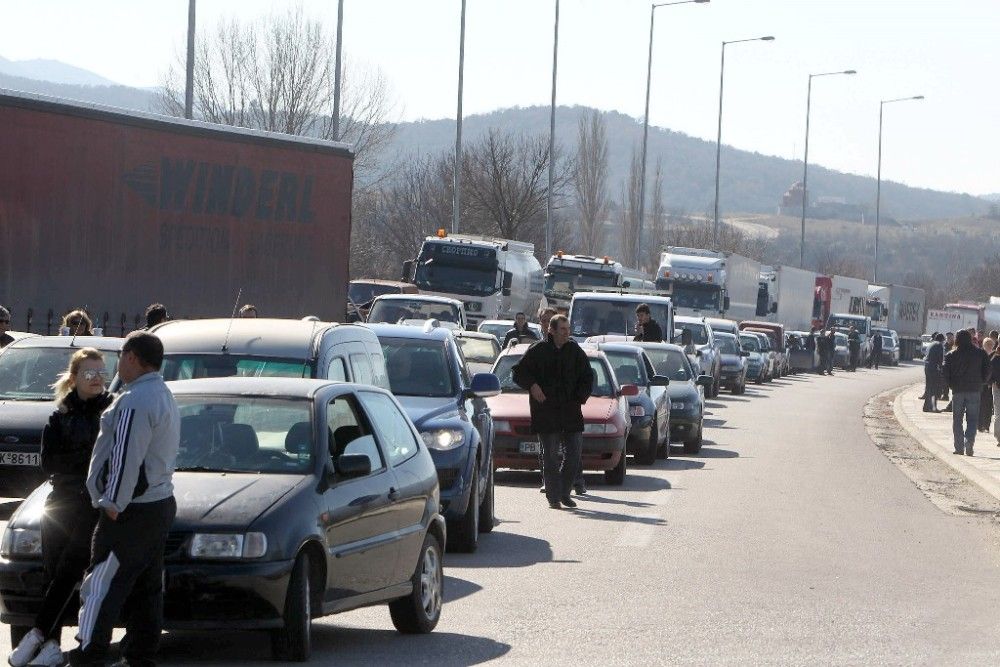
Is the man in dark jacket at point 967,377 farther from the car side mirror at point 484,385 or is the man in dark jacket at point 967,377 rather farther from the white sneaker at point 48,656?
the white sneaker at point 48,656

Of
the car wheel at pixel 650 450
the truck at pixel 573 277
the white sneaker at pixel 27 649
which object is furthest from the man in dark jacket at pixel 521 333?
the truck at pixel 573 277

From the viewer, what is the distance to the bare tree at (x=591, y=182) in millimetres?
91500

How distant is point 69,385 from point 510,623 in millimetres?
2863

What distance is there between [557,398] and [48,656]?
9533 millimetres

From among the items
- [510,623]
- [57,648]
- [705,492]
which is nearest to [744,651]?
[510,623]

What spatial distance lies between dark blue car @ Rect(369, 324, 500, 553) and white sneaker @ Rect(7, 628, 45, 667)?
5550 millimetres

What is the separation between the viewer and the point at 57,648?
762 centimetres

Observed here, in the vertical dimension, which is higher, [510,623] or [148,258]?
[148,258]

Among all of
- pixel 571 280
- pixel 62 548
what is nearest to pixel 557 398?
pixel 62 548

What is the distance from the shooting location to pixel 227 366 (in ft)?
37.8

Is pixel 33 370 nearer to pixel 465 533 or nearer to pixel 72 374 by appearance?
pixel 465 533

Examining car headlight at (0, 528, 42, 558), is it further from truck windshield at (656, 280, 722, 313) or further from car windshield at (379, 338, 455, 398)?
truck windshield at (656, 280, 722, 313)

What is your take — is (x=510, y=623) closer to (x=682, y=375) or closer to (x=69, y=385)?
(x=69, y=385)

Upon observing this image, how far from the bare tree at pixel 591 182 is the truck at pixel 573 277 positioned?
4253 cm
